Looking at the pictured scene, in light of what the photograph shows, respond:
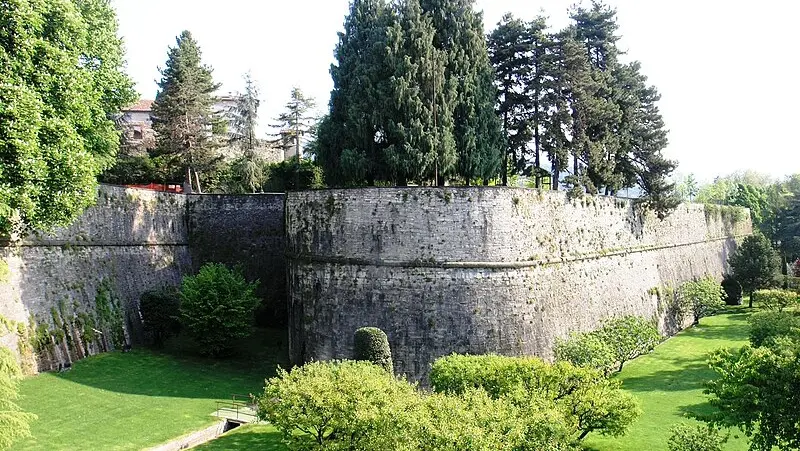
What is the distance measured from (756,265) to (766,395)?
37.8 m

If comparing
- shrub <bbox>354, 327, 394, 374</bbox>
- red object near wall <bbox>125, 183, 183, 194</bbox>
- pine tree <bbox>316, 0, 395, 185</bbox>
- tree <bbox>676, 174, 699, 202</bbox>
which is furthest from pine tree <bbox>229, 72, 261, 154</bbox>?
tree <bbox>676, 174, 699, 202</bbox>

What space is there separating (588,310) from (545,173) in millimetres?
8080

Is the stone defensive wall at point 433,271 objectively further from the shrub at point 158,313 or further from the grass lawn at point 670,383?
the shrub at point 158,313

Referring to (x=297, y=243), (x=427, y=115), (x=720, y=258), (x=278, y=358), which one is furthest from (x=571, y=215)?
(x=720, y=258)

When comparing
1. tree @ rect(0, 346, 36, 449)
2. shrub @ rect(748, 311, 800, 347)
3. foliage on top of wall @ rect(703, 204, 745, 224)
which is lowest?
shrub @ rect(748, 311, 800, 347)

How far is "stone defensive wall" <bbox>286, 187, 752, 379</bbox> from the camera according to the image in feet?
71.4

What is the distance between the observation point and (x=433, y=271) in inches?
859

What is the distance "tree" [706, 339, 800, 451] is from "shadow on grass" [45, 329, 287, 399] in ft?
54.9

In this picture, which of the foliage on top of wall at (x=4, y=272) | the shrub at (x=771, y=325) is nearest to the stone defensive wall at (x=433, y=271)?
the shrub at (x=771, y=325)

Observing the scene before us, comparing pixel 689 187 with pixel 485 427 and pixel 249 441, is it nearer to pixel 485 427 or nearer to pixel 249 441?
pixel 249 441

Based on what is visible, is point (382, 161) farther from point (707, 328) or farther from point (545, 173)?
point (707, 328)

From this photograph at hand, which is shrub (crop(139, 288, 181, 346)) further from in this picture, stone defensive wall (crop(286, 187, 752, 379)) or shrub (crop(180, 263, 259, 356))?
stone defensive wall (crop(286, 187, 752, 379))

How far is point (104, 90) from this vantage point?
2286cm

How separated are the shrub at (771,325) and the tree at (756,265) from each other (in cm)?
2221
